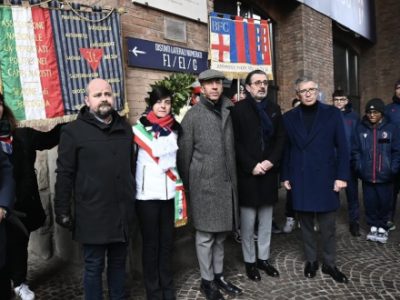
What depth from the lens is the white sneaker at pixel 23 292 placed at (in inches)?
118

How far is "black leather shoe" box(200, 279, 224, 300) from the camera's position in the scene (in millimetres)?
2932

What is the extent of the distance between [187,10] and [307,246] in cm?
364

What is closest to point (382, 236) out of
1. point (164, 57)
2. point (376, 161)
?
point (376, 161)

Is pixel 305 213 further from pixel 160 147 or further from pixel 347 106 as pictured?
pixel 347 106

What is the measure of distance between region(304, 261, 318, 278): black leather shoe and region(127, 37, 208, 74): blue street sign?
118 inches

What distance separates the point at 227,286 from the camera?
308 cm

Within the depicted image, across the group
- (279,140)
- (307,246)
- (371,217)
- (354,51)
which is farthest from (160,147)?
(354,51)

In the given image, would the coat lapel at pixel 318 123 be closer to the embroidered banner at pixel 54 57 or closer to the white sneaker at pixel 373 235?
the white sneaker at pixel 373 235

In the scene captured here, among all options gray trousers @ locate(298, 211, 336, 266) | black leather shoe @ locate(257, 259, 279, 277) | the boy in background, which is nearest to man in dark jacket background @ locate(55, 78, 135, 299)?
black leather shoe @ locate(257, 259, 279, 277)

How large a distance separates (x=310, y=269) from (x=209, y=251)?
3.56 ft

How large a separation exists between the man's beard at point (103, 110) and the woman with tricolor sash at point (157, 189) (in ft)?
0.97

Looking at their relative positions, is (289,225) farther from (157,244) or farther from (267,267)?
(157,244)

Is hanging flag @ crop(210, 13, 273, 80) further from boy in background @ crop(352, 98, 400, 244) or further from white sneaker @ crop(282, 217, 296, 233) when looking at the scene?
white sneaker @ crop(282, 217, 296, 233)

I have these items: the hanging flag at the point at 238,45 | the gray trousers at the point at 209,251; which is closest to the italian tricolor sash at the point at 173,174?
the gray trousers at the point at 209,251
